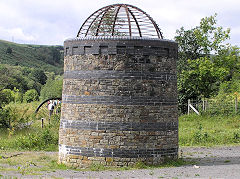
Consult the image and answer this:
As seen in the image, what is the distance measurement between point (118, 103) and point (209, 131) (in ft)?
38.8

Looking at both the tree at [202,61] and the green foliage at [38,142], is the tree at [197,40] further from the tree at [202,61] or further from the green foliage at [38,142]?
the green foliage at [38,142]

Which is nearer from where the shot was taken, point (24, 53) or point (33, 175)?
point (33, 175)

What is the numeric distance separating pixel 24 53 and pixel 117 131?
99.0 meters

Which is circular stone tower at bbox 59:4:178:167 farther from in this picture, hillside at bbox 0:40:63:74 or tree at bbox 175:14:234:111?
hillside at bbox 0:40:63:74

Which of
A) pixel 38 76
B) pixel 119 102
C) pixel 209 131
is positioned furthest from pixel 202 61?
pixel 38 76

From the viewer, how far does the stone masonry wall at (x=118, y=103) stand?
1215cm

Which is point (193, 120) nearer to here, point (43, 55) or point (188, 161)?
point (188, 161)

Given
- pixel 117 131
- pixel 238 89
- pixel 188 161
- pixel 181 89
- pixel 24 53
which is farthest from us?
pixel 24 53

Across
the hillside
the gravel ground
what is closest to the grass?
the gravel ground

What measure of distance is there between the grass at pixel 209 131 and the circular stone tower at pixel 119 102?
A: 22.5 ft

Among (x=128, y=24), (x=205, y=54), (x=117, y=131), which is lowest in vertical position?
(x=117, y=131)

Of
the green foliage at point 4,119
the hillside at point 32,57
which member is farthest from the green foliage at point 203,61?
the hillside at point 32,57

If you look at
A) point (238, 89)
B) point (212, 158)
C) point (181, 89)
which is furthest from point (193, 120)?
point (212, 158)

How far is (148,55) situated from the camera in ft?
40.7
